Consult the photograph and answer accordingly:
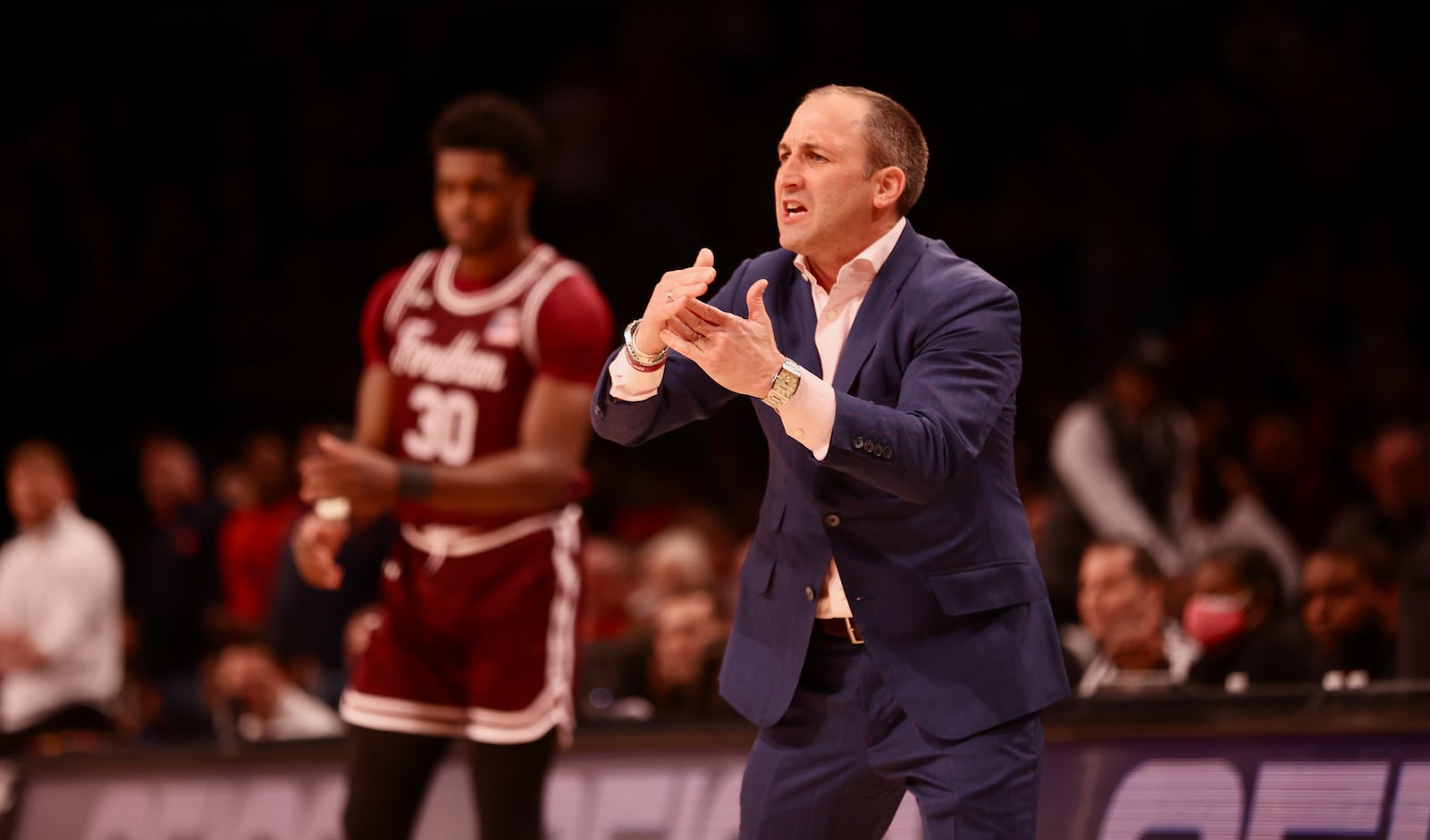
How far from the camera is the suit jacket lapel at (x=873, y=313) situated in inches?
132

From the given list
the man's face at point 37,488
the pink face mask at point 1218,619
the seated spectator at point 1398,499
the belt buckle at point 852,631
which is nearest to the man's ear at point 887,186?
the belt buckle at point 852,631

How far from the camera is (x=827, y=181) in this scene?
3.36m

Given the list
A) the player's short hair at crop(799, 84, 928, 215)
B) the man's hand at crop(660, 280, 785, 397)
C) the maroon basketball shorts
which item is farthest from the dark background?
the man's hand at crop(660, 280, 785, 397)

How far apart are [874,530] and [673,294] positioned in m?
0.59

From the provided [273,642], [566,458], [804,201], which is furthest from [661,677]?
[804,201]

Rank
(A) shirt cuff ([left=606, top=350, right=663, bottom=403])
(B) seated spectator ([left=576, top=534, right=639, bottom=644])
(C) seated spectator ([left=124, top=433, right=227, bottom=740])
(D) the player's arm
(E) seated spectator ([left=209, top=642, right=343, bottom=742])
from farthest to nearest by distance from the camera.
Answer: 1. (C) seated spectator ([left=124, top=433, right=227, bottom=740])
2. (B) seated spectator ([left=576, top=534, right=639, bottom=644])
3. (E) seated spectator ([left=209, top=642, right=343, bottom=742])
4. (D) the player's arm
5. (A) shirt cuff ([left=606, top=350, right=663, bottom=403])

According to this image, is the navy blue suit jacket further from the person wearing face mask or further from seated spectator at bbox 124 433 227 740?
seated spectator at bbox 124 433 227 740

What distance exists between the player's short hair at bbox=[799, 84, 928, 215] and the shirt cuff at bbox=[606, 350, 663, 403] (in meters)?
0.57

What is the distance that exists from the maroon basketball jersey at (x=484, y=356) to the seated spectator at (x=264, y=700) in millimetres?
3662

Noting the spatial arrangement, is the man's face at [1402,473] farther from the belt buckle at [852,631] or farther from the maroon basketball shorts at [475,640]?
the belt buckle at [852,631]

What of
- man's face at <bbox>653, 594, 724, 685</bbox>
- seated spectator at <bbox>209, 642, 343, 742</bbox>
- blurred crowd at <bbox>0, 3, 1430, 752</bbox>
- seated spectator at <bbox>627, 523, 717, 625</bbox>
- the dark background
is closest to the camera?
man's face at <bbox>653, 594, 724, 685</bbox>

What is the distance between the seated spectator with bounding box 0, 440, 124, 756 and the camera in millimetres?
8695

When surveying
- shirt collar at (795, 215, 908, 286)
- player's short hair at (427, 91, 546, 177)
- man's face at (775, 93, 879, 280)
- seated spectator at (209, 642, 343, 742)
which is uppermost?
player's short hair at (427, 91, 546, 177)

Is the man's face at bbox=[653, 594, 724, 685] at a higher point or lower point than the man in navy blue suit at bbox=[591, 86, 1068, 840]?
lower
